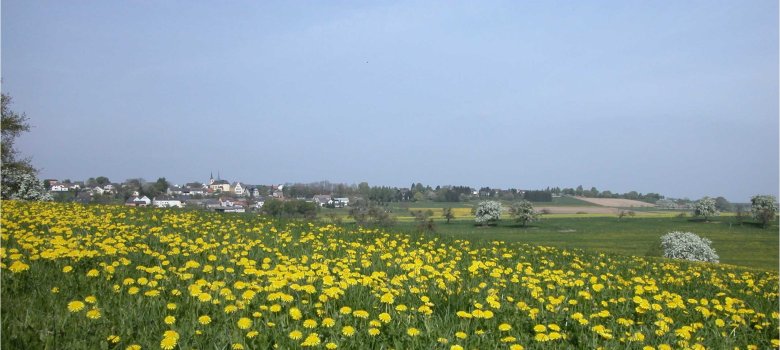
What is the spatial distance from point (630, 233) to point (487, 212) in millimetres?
22862

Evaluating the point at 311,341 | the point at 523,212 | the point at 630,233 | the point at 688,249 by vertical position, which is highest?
the point at 311,341

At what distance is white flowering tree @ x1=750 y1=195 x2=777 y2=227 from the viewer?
295ft

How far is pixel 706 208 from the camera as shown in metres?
103

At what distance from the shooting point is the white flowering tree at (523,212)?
309 ft

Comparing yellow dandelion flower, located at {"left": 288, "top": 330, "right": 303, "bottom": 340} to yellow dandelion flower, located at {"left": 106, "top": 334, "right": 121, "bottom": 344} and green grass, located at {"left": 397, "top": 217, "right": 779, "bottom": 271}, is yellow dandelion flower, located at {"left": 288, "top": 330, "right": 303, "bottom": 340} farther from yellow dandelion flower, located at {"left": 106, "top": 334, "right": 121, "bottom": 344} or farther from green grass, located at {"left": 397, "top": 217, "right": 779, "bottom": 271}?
green grass, located at {"left": 397, "top": 217, "right": 779, "bottom": 271}

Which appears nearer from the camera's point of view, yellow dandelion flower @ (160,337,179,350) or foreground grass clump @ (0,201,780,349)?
yellow dandelion flower @ (160,337,179,350)

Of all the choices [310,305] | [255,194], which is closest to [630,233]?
[255,194]

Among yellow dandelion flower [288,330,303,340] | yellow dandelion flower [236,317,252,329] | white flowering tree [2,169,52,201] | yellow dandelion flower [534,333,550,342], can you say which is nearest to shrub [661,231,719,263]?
yellow dandelion flower [534,333,550,342]

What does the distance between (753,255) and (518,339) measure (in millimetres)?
67010

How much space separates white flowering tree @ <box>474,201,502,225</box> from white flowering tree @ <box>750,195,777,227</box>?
4255 centimetres

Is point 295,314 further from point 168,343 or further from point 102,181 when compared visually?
point 102,181

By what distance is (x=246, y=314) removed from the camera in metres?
5.39

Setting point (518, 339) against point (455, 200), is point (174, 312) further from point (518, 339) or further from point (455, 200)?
point (455, 200)

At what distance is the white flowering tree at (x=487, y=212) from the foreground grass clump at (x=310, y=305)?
84.8 meters
